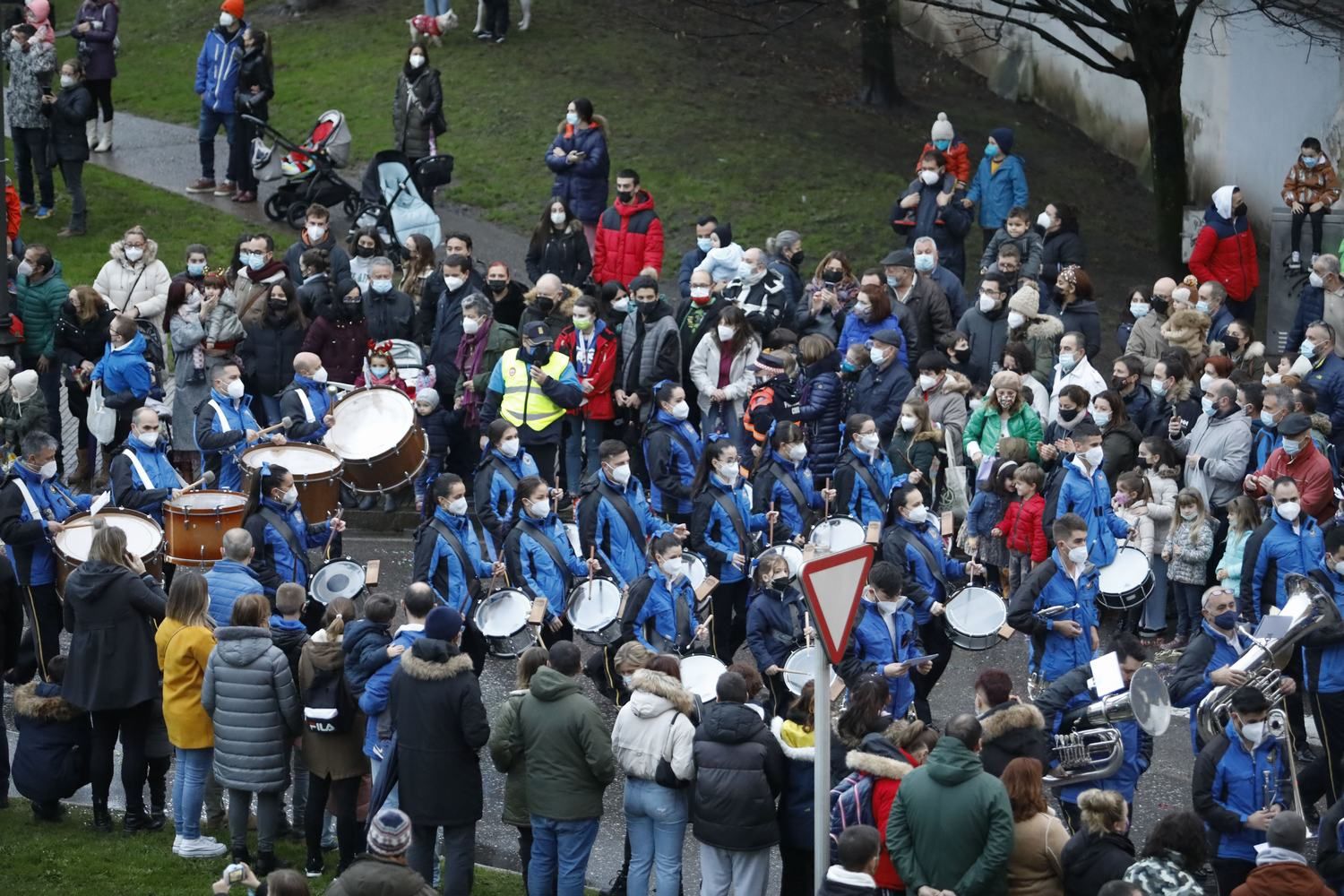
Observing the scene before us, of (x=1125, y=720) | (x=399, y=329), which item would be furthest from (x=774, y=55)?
(x=1125, y=720)

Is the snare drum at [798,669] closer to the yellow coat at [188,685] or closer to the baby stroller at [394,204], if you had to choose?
the yellow coat at [188,685]

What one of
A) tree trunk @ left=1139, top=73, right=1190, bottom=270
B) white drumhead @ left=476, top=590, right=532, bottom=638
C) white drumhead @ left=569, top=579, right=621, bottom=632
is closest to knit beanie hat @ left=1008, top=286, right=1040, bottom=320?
white drumhead @ left=569, top=579, right=621, bottom=632

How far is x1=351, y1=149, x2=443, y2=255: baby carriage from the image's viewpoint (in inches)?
807

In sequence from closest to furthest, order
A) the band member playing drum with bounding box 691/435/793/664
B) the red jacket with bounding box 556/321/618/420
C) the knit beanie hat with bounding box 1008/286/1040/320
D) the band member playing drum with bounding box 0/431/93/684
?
the band member playing drum with bounding box 0/431/93/684
the band member playing drum with bounding box 691/435/793/664
the red jacket with bounding box 556/321/618/420
the knit beanie hat with bounding box 1008/286/1040/320

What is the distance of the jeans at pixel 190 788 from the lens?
1110 cm

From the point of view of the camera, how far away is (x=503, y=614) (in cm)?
1257

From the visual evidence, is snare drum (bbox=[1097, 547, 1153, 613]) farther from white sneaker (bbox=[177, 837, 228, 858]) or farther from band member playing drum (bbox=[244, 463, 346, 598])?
white sneaker (bbox=[177, 837, 228, 858])

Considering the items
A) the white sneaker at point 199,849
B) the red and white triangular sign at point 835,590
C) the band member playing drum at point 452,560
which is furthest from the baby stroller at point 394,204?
the red and white triangular sign at point 835,590

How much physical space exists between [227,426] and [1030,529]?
5.92m

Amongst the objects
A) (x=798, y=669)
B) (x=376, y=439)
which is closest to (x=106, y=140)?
(x=376, y=439)

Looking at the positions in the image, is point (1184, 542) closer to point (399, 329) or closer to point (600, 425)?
point (600, 425)

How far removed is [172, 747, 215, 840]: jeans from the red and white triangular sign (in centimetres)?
398

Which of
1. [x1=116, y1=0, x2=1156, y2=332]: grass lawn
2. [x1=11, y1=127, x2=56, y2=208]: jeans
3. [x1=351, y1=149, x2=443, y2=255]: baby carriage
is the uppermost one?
[x1=351, y1=149, x2=443, y2=255]: baby carriage

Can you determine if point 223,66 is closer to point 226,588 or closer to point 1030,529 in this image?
point 226,588
